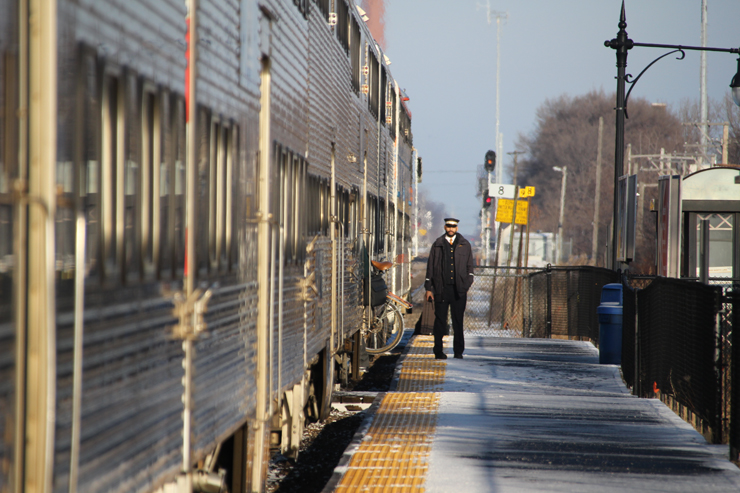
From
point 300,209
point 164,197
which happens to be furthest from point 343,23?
point 164,197

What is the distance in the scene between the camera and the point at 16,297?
2035 millimetres

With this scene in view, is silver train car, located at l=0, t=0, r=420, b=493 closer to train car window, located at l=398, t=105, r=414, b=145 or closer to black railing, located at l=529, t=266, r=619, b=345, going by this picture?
black railing, located at l=529, t=266, r=619, b=345

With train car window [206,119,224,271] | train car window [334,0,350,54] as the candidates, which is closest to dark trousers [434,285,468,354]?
train car window [334,0,350,54]

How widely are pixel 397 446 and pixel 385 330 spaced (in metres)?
8.90

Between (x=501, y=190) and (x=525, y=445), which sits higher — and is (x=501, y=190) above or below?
above

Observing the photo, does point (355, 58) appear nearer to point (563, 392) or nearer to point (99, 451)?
point (563, 392)

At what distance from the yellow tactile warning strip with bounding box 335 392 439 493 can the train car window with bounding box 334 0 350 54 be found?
361 cm

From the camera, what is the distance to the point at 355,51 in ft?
31.4

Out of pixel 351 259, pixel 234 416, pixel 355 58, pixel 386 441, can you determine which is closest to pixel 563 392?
pixel 351 259

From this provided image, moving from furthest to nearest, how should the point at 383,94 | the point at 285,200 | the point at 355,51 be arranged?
the point at 383,94 → the point at 355,51 → the point at 285,200

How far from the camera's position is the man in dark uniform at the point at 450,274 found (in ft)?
34.4

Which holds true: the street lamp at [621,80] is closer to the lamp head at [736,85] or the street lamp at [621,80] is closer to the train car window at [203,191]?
the lamp head at [736,85]

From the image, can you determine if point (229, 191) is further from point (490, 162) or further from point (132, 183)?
point (490, 162)

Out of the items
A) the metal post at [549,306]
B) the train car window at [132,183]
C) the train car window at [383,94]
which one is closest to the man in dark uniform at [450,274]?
the train car window at [383,94]
